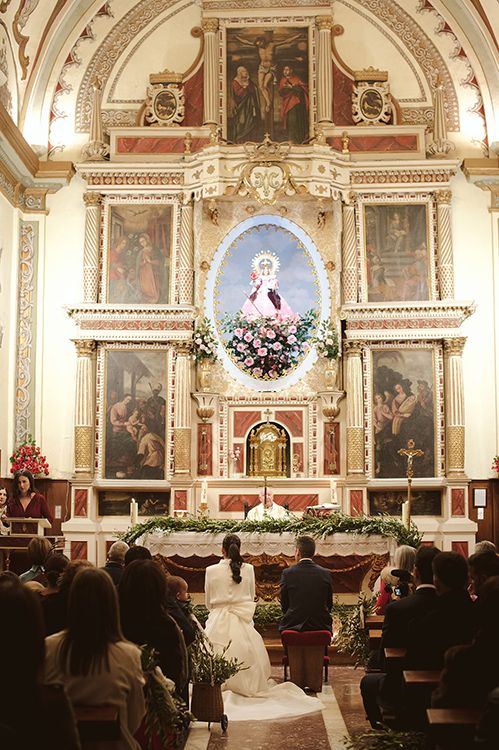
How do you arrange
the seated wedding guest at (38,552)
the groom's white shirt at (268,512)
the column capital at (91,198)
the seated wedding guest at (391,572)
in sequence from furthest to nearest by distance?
the column capital at (91,198) < the groom's white shirt at (268,512) < the seated wedding guest at (38,552) < the seated wedding guest at (391,572)

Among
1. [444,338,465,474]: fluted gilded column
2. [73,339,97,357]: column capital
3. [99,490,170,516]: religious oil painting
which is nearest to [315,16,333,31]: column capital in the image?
[444,338,465,474]: fluted gilded column

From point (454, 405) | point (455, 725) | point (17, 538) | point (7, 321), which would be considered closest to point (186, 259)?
point (7, 321)

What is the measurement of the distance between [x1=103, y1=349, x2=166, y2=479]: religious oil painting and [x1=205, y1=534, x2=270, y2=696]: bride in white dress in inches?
319

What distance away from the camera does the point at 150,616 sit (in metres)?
6.23

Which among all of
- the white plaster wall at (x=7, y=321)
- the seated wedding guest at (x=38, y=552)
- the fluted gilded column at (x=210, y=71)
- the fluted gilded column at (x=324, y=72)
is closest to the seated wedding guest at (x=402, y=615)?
the seated wedding guest at (x=38, y=552)

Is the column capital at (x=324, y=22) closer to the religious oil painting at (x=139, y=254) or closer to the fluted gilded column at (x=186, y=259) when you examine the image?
the fluted gilded column at (x=186, y=259)

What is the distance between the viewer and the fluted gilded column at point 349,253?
1894 centimetres

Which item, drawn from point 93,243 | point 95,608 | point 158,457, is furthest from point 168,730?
point 93,243

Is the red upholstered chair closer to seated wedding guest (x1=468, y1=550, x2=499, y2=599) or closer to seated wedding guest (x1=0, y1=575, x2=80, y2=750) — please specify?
seated wedding guest (x1=468, y1=550, x2=499, y2=599)

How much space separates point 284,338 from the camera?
18828mm

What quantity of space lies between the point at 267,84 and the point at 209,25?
1553 millimetres

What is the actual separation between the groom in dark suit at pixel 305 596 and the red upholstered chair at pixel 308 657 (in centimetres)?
9

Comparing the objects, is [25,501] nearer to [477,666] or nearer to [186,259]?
[186,259]

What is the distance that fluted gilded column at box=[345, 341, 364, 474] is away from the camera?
722 inches
